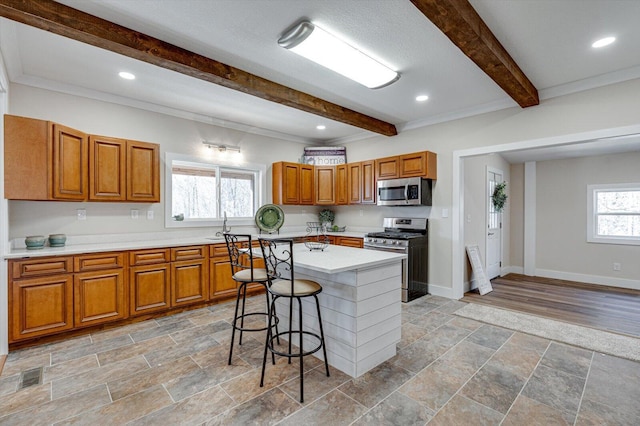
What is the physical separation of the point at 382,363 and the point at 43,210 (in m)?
3.91

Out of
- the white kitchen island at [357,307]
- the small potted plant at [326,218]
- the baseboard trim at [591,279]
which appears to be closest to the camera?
the white kitchen island at [357,307]

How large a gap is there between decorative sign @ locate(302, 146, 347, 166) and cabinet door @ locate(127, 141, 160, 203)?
2.75 metres

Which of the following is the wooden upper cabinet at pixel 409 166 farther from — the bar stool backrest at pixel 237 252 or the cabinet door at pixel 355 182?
the bar stool backrest at pixel 237 252

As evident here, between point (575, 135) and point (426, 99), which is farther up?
point (426, 99)

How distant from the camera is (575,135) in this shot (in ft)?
11.1

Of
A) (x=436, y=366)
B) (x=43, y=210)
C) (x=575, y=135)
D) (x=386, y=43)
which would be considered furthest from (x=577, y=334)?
(x=43, y=210)

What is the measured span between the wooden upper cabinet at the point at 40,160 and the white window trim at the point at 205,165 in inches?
42.1

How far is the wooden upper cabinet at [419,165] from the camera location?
14.8 ft

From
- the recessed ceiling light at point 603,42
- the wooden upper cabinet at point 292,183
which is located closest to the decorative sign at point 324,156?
the wooden upper cabinet at point 292,183

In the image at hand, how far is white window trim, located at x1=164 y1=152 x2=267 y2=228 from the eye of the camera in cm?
427

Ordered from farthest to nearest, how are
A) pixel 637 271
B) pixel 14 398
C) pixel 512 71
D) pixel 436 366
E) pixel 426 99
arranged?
pixel 637 271
pixel 426 99
pixel 512 71
pixel 436 366
pixel 14 398

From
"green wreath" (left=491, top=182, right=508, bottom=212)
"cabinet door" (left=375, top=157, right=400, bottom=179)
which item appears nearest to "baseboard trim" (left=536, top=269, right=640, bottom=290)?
"green wreath" (left=491, top=182, right=508, bottom=212)

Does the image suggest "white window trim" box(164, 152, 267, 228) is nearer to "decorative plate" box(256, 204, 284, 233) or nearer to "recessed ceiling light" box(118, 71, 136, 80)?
"decorative plate" box(256, 204, 284, 233)

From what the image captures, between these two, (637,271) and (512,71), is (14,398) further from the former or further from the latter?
(637,271)
